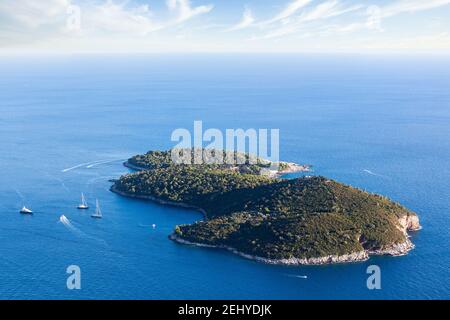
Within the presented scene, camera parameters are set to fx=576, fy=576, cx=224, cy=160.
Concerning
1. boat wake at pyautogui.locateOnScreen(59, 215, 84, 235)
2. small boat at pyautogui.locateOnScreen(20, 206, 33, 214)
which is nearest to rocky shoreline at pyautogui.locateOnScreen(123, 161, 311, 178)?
small boat at pyautogui.locateOnScreen(20, 206, 33, 214)

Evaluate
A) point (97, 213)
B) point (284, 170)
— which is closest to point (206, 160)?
point (284, 170)

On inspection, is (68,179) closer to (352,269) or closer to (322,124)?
(352,269)

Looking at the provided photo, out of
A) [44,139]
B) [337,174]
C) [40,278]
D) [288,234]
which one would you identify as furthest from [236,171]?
[44,139]

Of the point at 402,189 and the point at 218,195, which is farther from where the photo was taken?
the point at 402,189

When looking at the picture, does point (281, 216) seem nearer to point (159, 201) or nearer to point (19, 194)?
point (159, 201)
